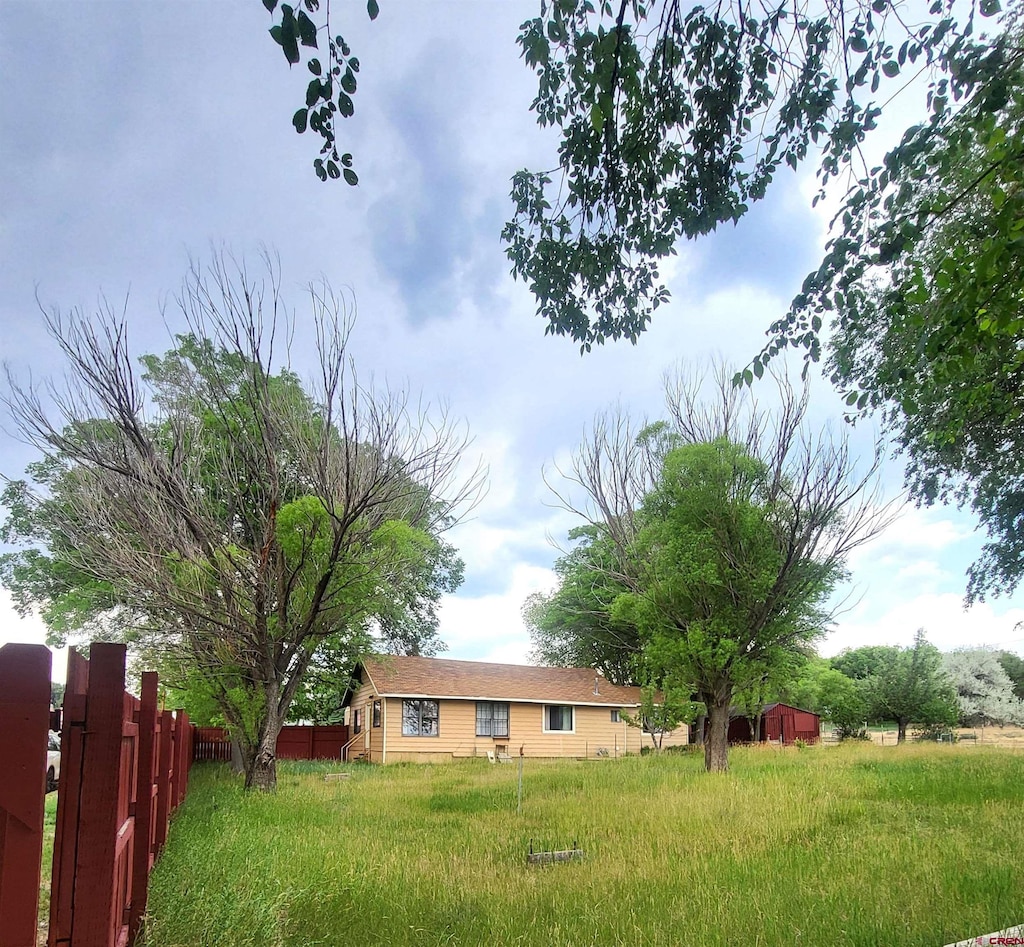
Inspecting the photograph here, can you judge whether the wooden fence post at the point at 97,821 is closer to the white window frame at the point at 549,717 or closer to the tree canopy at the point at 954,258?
the tree canopy at the point at 954,258

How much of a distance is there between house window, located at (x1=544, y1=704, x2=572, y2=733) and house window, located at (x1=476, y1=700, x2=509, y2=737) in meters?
1.83

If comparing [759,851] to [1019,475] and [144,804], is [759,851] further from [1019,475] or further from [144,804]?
[1019,475]

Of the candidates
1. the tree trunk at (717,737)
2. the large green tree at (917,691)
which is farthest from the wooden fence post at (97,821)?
the large green tree at (917,691)

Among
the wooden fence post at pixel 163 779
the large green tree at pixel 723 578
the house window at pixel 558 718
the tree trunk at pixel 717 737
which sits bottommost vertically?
the house window at pixel 558 718

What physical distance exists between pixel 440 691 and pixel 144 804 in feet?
77.5

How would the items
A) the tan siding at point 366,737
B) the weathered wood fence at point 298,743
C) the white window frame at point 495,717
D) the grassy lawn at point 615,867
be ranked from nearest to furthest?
the grassy lawn at point 615,867 → the weathered wood fence at point 298,743 → the tan siding at point 366,737 → the white window frame at point 495,717

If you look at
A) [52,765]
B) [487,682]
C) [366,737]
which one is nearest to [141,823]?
[52,765]

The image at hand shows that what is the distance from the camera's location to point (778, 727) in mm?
36844

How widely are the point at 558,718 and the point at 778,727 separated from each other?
13457 mm

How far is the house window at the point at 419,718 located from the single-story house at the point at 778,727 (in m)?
16.0

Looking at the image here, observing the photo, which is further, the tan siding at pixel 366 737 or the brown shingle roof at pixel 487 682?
the brown shingle roof at pixel 487 682

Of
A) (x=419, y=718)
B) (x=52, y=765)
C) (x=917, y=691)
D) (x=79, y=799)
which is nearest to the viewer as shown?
(x=79, y=799)

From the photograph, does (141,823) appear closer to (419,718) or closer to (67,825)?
(67,825)

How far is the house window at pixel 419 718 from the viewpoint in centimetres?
2673
